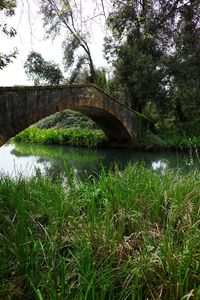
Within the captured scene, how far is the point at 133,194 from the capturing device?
137 inches

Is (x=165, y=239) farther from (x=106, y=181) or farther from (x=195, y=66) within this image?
(x=195, y=66)

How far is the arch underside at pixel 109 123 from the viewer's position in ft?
50.4

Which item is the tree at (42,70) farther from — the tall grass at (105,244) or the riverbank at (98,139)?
the tall grass at (105,244)

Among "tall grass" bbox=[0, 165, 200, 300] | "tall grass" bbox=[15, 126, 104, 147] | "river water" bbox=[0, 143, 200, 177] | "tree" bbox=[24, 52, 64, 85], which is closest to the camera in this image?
"tall grass" bbox=[0, 165, 200, 300]

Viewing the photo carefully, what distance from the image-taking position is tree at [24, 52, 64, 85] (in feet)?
90.7

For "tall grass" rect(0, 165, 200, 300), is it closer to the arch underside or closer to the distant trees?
the arch underside

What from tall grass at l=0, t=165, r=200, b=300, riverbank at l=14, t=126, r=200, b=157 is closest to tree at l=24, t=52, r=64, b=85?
riverbank at l=14, t=126, r=200, b=157

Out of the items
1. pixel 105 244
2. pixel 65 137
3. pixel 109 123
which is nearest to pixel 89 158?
pixel 109 123

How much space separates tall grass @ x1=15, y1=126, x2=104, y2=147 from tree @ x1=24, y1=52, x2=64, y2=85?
626 cm

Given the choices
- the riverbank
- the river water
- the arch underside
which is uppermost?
the arch underside

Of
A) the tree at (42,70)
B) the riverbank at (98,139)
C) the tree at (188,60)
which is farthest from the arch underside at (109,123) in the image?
the tree at (42,70)

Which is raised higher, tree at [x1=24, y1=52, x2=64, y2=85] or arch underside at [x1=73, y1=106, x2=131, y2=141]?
tree at [x1=24, y1=52, x2=64, y2=85]

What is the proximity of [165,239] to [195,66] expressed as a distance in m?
15.9

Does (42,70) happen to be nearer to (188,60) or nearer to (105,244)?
(188,60)
